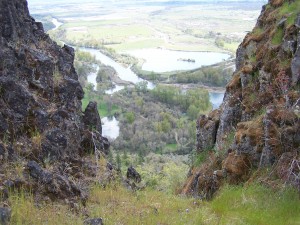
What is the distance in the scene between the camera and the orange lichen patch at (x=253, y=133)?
35.7ft

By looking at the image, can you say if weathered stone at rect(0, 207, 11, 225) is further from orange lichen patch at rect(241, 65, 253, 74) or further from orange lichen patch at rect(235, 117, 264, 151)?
orange lichen patch at rect(241, 65, 253, 74)

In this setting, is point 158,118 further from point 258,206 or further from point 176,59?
point 258,206

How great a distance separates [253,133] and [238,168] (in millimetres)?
1065

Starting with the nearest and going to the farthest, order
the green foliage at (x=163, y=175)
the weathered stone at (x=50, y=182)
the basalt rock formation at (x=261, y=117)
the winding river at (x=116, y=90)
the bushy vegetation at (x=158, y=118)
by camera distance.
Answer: the weathered stone at (x=50, y=182) → the basalt rock formation at (x=261, y=117) → the green foliage at (x=163, y=175) → the bushy vegetation at (x=158, y=118) → the winding river at (x=116, y=90)

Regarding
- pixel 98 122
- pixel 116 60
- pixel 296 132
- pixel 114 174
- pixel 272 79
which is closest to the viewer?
pixel 296 132

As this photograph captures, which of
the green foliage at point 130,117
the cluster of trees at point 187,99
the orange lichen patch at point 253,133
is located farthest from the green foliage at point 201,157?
the green foliage at point 130,117

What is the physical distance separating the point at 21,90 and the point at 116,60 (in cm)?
16261

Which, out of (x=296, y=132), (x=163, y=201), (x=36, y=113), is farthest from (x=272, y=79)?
(x=36, y=113)

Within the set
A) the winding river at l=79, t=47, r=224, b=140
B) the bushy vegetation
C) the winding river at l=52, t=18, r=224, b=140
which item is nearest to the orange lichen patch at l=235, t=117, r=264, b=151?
the bushy vegetation

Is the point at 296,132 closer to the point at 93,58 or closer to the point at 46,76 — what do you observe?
the point at 46,76

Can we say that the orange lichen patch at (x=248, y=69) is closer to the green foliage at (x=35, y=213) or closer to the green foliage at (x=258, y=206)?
the green foliage at (x=258, y=206)

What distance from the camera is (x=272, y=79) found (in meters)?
12.7

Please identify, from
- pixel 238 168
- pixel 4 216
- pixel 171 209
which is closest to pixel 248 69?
pixel 238 168

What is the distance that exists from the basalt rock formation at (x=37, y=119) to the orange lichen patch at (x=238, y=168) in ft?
12.5
